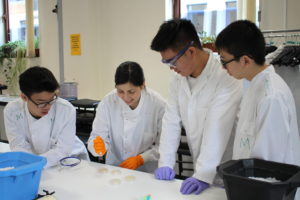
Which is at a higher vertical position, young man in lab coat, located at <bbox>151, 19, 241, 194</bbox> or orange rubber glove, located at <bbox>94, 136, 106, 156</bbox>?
young man in lab coat, located at <bbox>151, 19, 241, 194</bbox>

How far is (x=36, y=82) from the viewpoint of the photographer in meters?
1.51

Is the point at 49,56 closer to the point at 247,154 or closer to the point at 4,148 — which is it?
the point at 4,148

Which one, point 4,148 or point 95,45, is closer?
point 4,148

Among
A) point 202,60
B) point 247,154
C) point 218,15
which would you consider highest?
point 218,15

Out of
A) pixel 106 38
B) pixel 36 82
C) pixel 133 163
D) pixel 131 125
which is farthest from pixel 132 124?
pixel 106 38

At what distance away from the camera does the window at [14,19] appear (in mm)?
4650

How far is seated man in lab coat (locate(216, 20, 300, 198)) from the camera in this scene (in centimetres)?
104

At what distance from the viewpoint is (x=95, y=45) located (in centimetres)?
367

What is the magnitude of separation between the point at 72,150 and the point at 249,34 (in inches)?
46.5

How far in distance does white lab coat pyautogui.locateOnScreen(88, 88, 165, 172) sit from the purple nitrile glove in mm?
562

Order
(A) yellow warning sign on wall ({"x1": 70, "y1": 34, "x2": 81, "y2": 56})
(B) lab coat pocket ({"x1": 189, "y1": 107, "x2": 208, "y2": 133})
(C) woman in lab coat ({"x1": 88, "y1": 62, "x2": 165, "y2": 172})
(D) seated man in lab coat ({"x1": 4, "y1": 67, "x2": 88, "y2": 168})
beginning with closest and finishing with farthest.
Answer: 1. (B) lab coat pocket ({"x1": 189, "y1": 107, "x2": 208, "y2": 133})
2. (D) seated man in lab coat ({"x1": 4, "y1": 67, "x2": 88, "y2": 168})
3. (C) woman in lab coat ({"x1": 88, "y1": 62, "x2": 165, "y2": 172})
4. (A) yellow warning sign on wall ({"x1": 70, "y1": 34, "x2": 81, "y2": 56})

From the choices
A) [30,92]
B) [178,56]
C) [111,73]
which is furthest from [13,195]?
[111,73]

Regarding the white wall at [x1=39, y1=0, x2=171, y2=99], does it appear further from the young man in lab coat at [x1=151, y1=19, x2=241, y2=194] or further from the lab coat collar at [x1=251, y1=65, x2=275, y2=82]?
the lab coat collar at [x1=251, y1=65, x2=275, y2=82]

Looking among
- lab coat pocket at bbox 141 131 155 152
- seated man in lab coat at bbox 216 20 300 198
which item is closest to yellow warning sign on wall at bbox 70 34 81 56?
lab coat pocket at bbox 141 131 155 152
